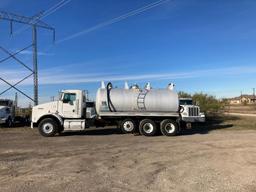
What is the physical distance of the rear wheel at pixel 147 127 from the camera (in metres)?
22.7

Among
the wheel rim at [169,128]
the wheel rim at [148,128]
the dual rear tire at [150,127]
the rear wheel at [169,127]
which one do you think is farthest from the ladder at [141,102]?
the wheel rim at [169,128]

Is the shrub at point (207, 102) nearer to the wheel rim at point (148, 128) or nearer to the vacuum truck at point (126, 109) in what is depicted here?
the vacuum truck at point (126, 109)

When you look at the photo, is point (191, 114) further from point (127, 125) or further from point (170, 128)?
point (127, 125)

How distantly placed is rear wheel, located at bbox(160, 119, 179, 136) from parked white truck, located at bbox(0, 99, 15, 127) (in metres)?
13.0

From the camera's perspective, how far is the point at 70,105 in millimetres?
22156

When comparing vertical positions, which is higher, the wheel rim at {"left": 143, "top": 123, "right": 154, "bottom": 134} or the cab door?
the cab door

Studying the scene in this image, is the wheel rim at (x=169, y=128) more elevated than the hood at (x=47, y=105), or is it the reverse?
the hood at (x=47, y=105)

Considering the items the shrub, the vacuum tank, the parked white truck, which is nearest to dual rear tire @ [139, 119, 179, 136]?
the vacuum tank

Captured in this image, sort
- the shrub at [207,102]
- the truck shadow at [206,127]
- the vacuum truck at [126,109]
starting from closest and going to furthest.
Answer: the vacuum truck at [126,109]
the truck shadow at [206,127]
the shrub at [207,102]

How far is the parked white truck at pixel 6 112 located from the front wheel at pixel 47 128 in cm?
875

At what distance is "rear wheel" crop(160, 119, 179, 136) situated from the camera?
22.8 m

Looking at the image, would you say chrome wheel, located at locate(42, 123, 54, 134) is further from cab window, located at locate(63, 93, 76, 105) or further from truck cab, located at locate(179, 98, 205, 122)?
truck cab, located at locate(179, 98, 205, 122)

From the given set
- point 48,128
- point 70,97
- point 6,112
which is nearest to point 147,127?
point 70,97

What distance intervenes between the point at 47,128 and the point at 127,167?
11067mm
